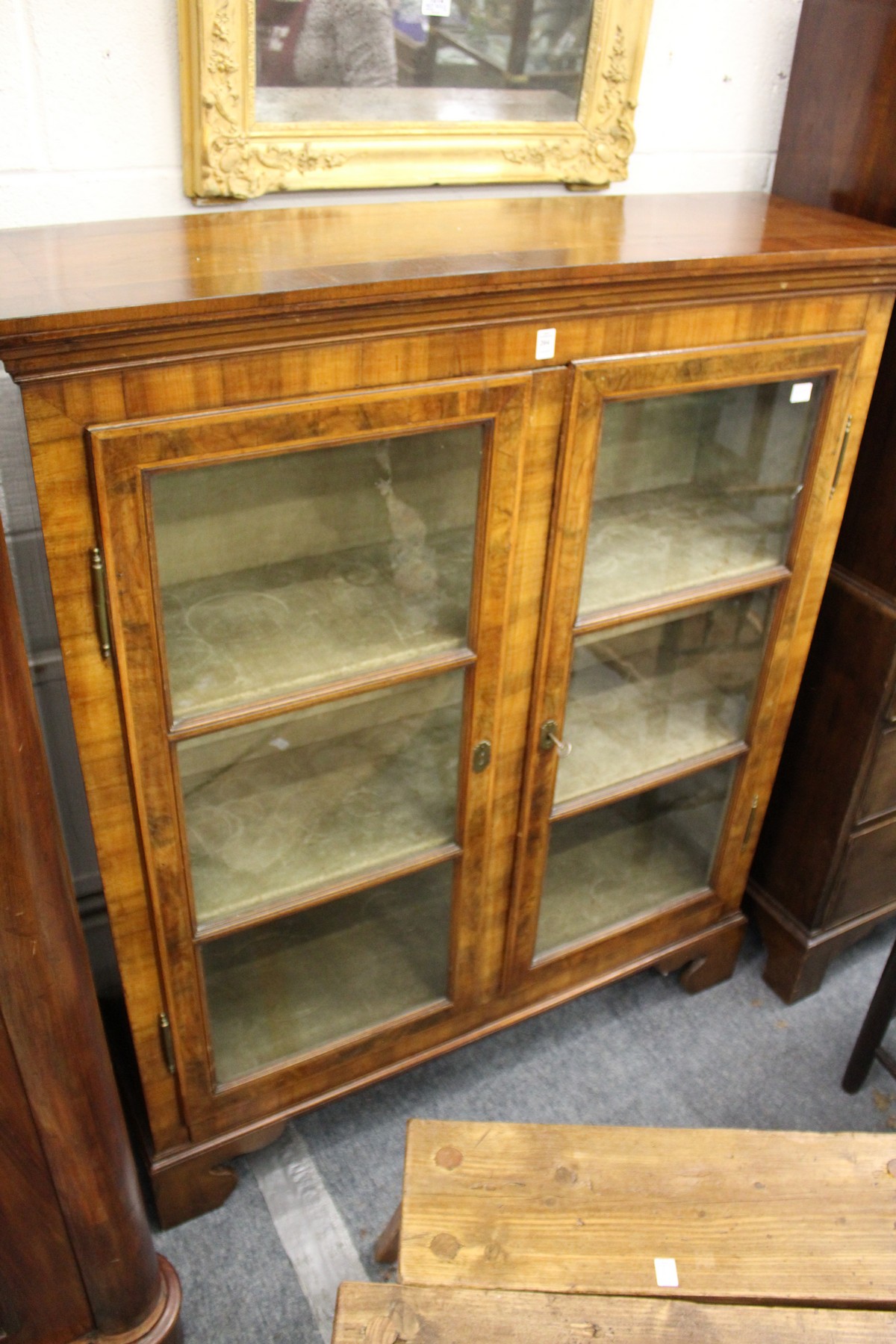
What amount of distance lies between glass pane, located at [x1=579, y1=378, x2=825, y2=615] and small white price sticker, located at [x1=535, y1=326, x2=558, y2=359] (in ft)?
0.55

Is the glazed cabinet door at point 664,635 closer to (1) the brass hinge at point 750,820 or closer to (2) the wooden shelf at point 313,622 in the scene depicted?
(1) the brass hinge at point 750,820

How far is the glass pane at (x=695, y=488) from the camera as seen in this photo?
1.29m

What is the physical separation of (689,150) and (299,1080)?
1.35 metres

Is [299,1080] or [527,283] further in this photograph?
[299,1080]

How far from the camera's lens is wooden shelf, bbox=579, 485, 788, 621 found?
1.33 metres

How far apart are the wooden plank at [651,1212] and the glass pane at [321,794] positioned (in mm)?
336

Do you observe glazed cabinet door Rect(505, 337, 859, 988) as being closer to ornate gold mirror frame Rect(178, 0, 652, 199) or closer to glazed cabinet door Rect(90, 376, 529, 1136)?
glazed cabinet door Rect(90, 376, 529, 1136)

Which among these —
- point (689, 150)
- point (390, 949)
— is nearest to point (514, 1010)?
point (390, 949)

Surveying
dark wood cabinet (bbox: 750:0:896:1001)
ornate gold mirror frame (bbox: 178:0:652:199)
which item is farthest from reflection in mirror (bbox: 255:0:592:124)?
dark wood cabinet (bbox: 750:0:896:1001)

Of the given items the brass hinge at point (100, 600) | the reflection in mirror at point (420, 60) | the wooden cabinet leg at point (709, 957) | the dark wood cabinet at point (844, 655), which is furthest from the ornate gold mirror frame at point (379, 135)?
the wooden cabinet leg at point (709, 957)

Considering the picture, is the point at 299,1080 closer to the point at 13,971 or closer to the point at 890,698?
the point at 13,971

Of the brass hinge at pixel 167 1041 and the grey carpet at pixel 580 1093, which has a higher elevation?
the brass hinge at pixel 167 1041

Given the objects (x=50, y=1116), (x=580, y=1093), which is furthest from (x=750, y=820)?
(x=50, y=1116)

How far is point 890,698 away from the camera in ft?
5.07
